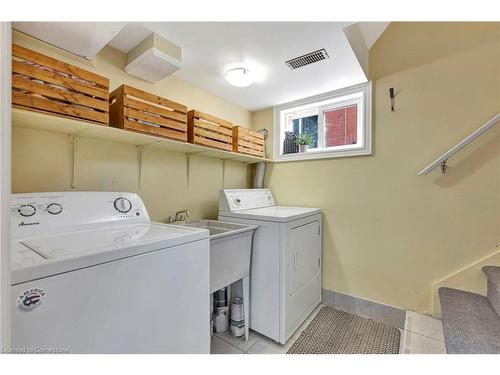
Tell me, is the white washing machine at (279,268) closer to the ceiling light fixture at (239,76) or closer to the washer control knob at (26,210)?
the ceiling light fixture at (239,76)

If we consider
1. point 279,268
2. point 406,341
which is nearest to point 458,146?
point 406,341

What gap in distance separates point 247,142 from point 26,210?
1.70 metres

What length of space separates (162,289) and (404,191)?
195cm

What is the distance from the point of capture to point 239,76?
181cm

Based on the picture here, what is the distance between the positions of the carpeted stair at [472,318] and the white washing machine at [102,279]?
1346 millimetres

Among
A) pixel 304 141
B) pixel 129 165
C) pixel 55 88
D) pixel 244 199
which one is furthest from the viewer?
pixel 304 141

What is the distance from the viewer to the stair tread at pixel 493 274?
136 cm

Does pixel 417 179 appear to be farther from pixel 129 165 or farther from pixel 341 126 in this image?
pixel 129 165

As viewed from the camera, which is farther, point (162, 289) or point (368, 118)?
point (368, 118)

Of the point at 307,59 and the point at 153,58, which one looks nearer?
the point at 153,58

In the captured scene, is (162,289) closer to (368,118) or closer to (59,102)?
(59,102)

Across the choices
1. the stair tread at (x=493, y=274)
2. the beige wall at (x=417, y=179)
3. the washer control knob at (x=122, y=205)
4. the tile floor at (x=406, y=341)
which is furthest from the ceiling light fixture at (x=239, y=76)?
the stair tread at (x=493, y=274)
